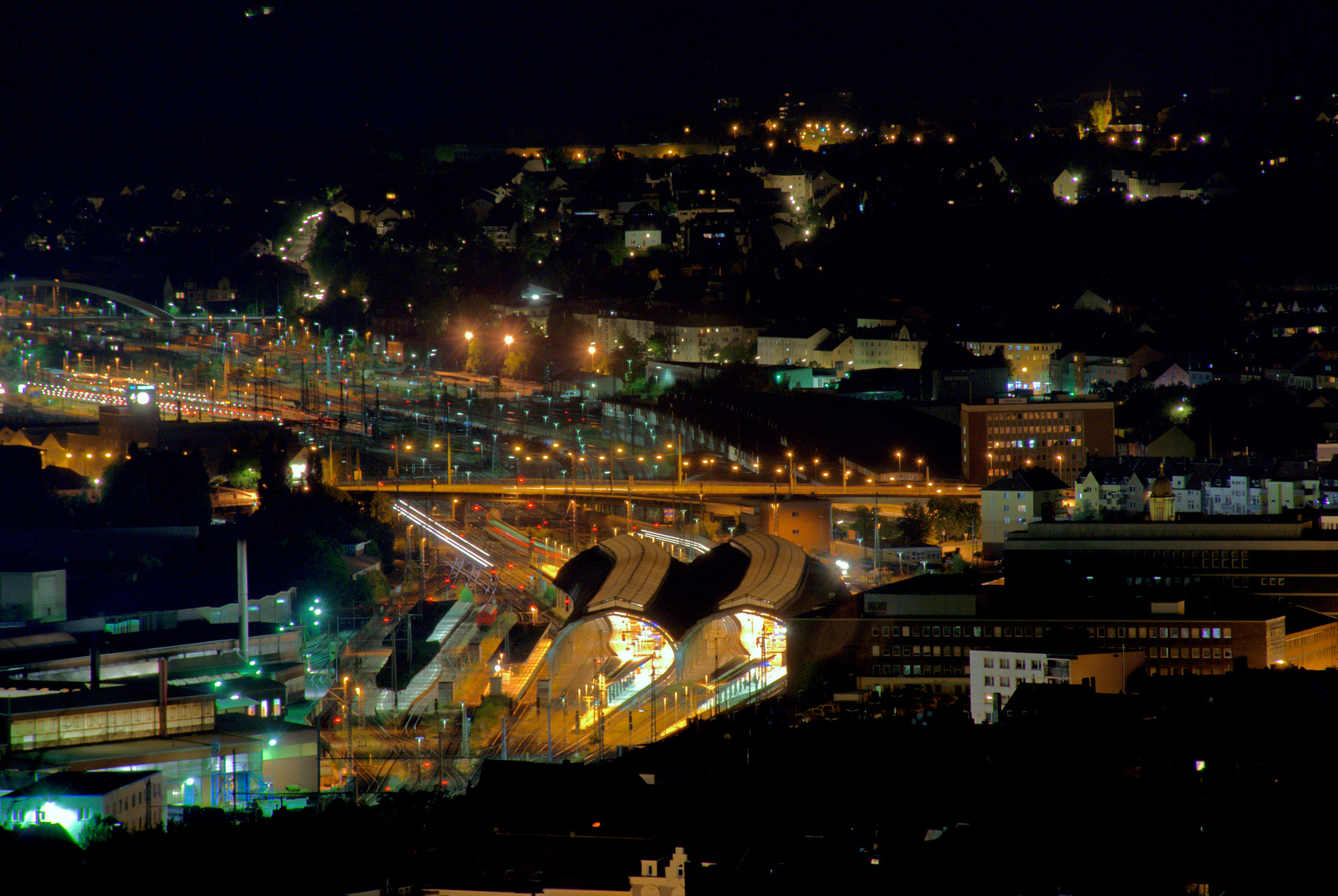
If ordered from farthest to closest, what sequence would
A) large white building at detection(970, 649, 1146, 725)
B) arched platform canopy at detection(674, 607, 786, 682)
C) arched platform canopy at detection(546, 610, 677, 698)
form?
1. arched platform canopy at detection(674, 607, 786, 682)
2. arched platform canopy at detection(546, 610, 677, 698)
3. large white building at detection(970, 649, 1146, 725)

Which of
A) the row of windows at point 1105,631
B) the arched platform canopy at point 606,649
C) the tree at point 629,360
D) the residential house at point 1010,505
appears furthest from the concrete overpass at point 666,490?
the row of windows at point 1105,631

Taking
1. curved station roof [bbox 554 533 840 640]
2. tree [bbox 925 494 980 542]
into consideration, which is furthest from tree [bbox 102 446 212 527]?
tree [bbox 925 494 980 542]

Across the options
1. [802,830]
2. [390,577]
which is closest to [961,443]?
[390,577]

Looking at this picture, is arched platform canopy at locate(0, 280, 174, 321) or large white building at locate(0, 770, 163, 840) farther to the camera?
arched platform canopy at locate(0, 280, 174, 321)

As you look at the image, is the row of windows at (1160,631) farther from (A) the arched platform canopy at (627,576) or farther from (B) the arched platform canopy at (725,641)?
(A) the arched platform canopy at (627,576)

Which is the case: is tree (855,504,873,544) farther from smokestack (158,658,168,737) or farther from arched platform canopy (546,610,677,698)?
smokestack (158,658,168,737)

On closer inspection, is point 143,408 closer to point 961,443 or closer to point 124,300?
point 961,443
